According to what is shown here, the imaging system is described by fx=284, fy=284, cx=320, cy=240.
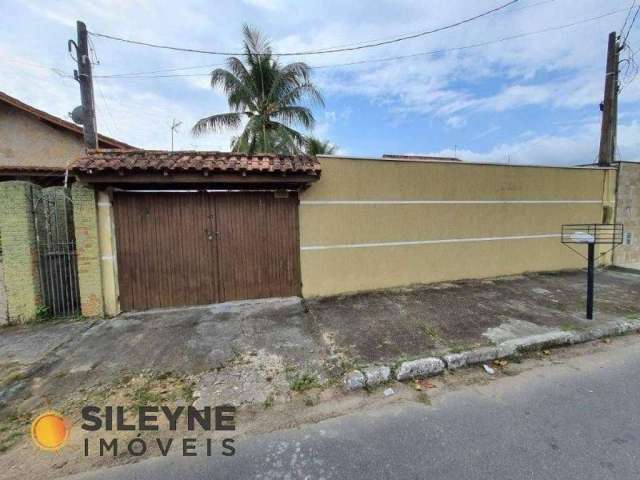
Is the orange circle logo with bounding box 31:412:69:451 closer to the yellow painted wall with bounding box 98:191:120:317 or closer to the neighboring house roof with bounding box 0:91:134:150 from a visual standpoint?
the yellow painted wall with bounding box 98:191:120:317

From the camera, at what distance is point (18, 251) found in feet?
14.9

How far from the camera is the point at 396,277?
638cm

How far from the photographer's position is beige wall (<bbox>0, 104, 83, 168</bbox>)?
360 inches

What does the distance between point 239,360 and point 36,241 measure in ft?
13.7

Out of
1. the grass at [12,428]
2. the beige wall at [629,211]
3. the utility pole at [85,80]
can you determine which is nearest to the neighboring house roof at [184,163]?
the utility pole at [85,80]

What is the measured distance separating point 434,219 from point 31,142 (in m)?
12.7

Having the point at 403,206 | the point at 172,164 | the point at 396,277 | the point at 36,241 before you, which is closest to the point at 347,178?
the point at 403,206

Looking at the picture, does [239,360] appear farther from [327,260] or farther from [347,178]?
[347,178]

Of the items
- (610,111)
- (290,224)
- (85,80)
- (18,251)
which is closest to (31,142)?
(85,80)

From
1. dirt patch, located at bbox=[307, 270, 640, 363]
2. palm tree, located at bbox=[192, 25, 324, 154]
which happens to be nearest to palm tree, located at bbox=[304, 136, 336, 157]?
palm tree, located at bbox=[192, 25, 324, 154]

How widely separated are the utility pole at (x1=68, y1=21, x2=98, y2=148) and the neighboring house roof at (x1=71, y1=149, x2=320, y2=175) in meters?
2.35

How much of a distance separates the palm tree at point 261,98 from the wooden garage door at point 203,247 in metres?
7.66

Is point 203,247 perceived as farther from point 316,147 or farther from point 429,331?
point 316,147

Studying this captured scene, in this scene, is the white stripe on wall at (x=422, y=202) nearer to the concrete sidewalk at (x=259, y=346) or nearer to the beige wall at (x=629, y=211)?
the beige wall at (x=629, y=211)
